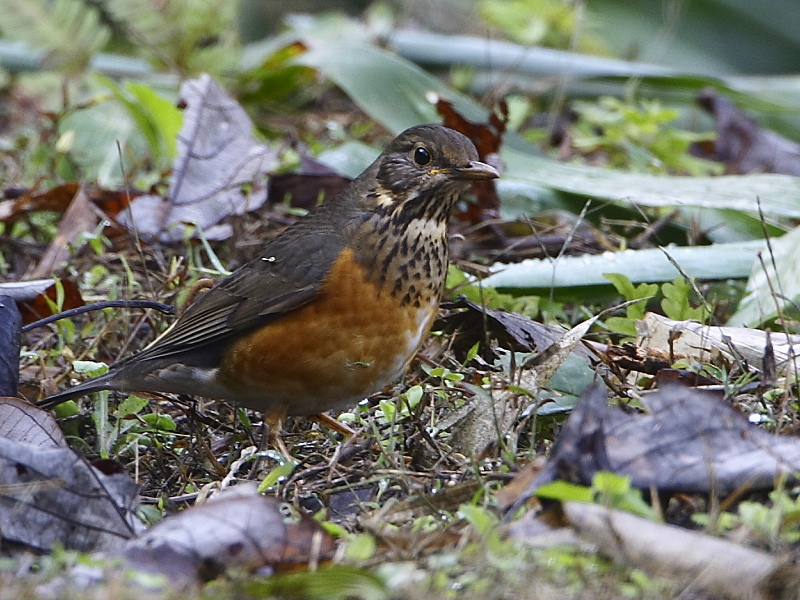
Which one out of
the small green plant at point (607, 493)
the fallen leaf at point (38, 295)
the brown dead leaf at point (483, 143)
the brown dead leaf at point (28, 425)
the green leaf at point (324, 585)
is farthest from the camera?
the brown dead leaf at point (483, 143)

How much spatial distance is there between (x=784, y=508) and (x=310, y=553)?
112 cm

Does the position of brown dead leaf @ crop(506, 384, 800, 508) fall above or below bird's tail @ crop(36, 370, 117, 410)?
above

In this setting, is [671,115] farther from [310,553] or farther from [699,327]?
[310,553]

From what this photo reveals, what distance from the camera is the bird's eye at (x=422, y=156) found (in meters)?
4.30

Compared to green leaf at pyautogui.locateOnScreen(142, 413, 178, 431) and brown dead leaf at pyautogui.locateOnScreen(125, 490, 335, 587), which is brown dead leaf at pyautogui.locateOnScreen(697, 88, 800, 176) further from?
brown dead leaf at pyautogui.locateOnScreen(125, 490, 335, 587)

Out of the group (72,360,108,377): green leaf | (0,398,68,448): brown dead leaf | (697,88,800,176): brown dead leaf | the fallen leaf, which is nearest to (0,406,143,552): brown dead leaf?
(0,398,68,448): brown dead leaf

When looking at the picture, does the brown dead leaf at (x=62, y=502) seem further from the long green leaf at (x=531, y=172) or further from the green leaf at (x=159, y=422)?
the long green leaf at (x=531, y=172)

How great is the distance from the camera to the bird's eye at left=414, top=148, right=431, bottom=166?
14.1 feet

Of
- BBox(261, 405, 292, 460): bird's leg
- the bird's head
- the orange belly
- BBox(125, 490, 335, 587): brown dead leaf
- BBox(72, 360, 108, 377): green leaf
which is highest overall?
the bird's head

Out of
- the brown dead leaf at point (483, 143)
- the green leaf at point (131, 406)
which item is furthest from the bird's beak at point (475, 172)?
the green leaf at point (131, 406)

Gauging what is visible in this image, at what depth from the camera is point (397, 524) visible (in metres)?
2.99

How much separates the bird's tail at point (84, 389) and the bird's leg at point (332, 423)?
0.79 meters

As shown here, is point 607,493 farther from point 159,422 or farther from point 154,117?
point 154,117

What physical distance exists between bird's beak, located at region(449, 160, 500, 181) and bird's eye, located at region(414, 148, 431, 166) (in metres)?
0.12
